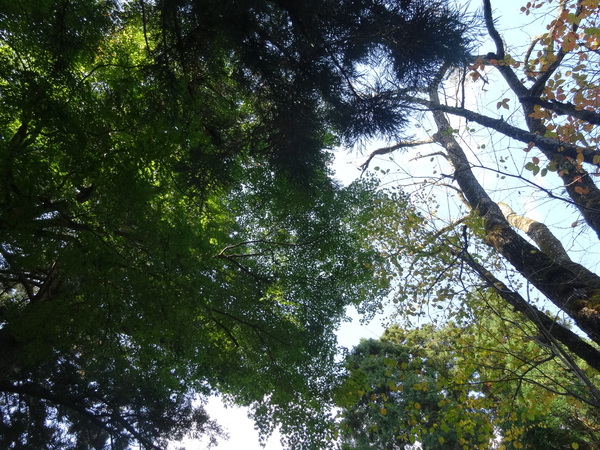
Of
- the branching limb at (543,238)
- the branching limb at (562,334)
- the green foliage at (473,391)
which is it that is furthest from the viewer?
the branching limb at (543,238)

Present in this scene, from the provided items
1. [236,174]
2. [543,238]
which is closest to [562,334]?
[543,238]

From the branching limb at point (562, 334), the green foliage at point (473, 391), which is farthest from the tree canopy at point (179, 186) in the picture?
the branching limb at point (562, 334)

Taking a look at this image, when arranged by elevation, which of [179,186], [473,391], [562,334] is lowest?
[562,334]

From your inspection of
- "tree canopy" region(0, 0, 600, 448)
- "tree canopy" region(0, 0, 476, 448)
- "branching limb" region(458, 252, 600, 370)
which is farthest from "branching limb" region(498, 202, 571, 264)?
"tree canopy" region(0, 0, 476, 448)

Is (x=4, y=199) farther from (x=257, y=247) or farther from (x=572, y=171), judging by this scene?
(x=572, y=171)

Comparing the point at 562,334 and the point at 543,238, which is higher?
the point at 543,238

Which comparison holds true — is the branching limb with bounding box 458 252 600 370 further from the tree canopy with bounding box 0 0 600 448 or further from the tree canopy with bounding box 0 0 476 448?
the tree canopy with bounding box 0 0 476 448

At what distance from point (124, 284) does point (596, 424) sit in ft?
34.6

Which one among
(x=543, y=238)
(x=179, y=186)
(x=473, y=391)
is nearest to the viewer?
(x=179, y=186)

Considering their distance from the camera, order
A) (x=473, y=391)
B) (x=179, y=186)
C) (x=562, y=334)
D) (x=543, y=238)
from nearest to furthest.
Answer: (x=562, y=334), (x=179, y=186), (x=543, y=238), (x=473, y=391)

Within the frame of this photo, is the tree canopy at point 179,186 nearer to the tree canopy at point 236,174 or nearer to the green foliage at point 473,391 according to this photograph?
the tree canopy at point 236,174

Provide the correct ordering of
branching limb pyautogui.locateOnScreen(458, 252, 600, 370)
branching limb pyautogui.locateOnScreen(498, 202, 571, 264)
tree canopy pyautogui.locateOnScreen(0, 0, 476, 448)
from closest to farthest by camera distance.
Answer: branching limb pyautogui.locateOnScreen(458, 252, 600, 370) → tree canopy pyautogui.locateOnScreen(0, 0, 476, 448) → branching limb pyautogui.locateOnScreen(498, 202, 571, 264)

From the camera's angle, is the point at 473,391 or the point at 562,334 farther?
the point at 473,391

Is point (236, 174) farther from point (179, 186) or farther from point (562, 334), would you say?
point (562, 334)
